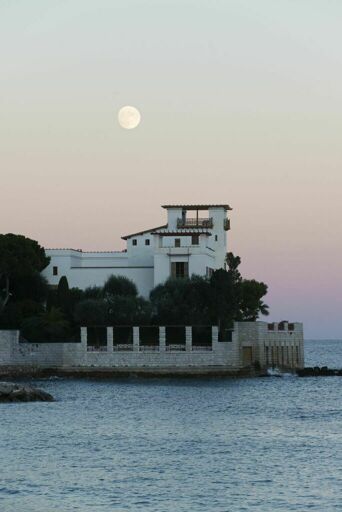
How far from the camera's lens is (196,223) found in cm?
10138

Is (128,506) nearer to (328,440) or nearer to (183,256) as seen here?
(328,440)

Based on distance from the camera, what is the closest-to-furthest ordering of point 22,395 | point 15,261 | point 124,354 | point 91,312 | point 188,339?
1. point 22,395
2. point 188,339
3. point 124,354
4. point 91,312
5. point 15,261

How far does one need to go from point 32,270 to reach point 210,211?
17.3m

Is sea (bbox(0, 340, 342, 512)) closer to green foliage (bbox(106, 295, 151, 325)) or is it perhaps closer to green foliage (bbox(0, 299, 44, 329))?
green foliage (bbox(106, 295, 151, 325))

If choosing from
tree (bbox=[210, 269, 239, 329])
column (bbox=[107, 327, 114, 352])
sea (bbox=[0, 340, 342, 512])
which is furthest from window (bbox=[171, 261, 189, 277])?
sea (bbox=[0, 340, 342, 512])

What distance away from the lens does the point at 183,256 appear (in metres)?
94.5

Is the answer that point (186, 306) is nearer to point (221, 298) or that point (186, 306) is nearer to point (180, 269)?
point (221, 298)

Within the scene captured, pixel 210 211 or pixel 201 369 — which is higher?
pixel 210 211

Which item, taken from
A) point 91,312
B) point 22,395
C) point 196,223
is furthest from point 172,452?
point 196,223

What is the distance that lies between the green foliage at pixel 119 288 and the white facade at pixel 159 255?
6.23 feet

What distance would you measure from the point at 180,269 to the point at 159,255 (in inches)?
75.3

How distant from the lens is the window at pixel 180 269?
309 feet

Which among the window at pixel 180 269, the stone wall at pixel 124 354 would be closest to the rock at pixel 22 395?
the stone wall at pixel 124 354

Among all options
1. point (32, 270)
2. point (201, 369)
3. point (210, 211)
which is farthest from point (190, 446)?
point (210, 211)
